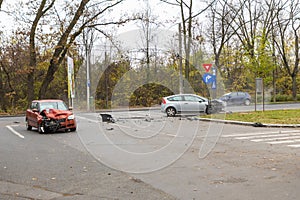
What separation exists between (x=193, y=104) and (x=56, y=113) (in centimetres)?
1083

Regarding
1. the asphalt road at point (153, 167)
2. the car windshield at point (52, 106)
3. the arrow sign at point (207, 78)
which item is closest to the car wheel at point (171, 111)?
the arrow sign at point (207, 78)

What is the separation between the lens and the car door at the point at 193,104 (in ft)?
82.1

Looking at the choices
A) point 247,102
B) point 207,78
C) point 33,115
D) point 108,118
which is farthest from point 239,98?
point 33,115

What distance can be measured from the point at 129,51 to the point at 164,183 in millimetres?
17820

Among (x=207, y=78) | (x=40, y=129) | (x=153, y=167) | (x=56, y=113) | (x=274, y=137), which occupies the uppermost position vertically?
(x=207, y=78)

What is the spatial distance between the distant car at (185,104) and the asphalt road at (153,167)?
1025cm

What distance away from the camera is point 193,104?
2538 centimetres

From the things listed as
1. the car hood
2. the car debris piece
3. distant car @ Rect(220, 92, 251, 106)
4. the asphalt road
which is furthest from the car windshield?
distant car @ Rect(220, 92, 251, 106)

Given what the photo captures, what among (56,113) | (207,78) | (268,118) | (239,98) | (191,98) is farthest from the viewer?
(239,98)

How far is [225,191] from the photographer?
20.9ft

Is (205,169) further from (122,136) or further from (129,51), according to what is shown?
(129,51)

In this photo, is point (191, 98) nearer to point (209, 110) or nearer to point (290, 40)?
point (209, 110)

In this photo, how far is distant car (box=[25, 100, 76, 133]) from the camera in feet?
56.1

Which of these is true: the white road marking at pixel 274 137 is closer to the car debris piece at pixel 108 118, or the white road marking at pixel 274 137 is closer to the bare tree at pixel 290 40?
the car debris piece at pixel 108 118
